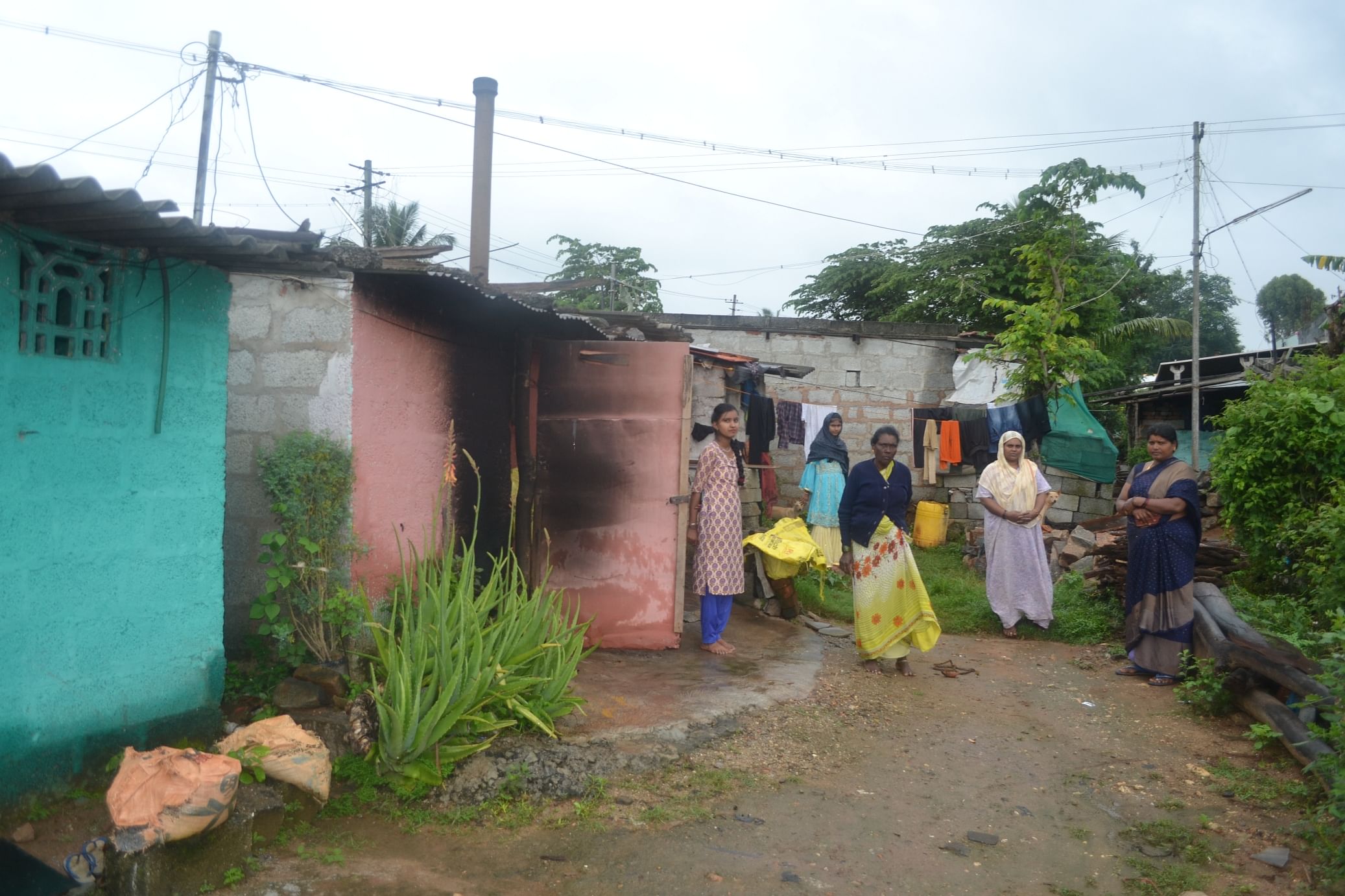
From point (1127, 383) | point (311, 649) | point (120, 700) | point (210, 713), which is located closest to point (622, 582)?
point (311, 649)

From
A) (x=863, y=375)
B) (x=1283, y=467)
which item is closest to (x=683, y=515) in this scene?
(x=1283, y=467)

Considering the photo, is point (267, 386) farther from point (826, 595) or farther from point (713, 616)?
point (826, 595)

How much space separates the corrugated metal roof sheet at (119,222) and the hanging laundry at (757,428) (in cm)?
690

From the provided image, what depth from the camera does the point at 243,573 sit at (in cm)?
500

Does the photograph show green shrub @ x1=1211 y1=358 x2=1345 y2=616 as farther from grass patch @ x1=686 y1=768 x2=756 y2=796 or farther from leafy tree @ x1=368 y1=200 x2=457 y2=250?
leafy tree @ x1=368 y1=200 x2=457 y2=250

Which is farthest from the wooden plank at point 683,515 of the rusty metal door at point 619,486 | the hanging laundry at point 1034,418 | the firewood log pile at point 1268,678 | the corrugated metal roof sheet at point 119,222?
the hanging laundry at point 1034,418

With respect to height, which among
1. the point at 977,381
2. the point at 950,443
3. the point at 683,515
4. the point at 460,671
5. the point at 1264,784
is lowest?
the point at 1264,784

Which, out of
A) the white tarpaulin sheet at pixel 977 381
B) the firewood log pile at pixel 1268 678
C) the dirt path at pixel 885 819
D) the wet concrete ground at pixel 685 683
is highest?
the white tarpaulin sheet at pixel 977 381

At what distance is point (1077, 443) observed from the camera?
1196 centimetres

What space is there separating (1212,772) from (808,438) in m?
8.29

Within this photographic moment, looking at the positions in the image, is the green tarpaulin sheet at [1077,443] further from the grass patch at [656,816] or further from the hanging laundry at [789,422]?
the grass patch at [656,816]

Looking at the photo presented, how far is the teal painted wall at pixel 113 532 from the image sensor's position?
3.47 m

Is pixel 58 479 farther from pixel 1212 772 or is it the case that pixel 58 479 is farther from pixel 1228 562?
pixel 1228 562

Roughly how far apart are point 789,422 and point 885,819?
8601 mm
